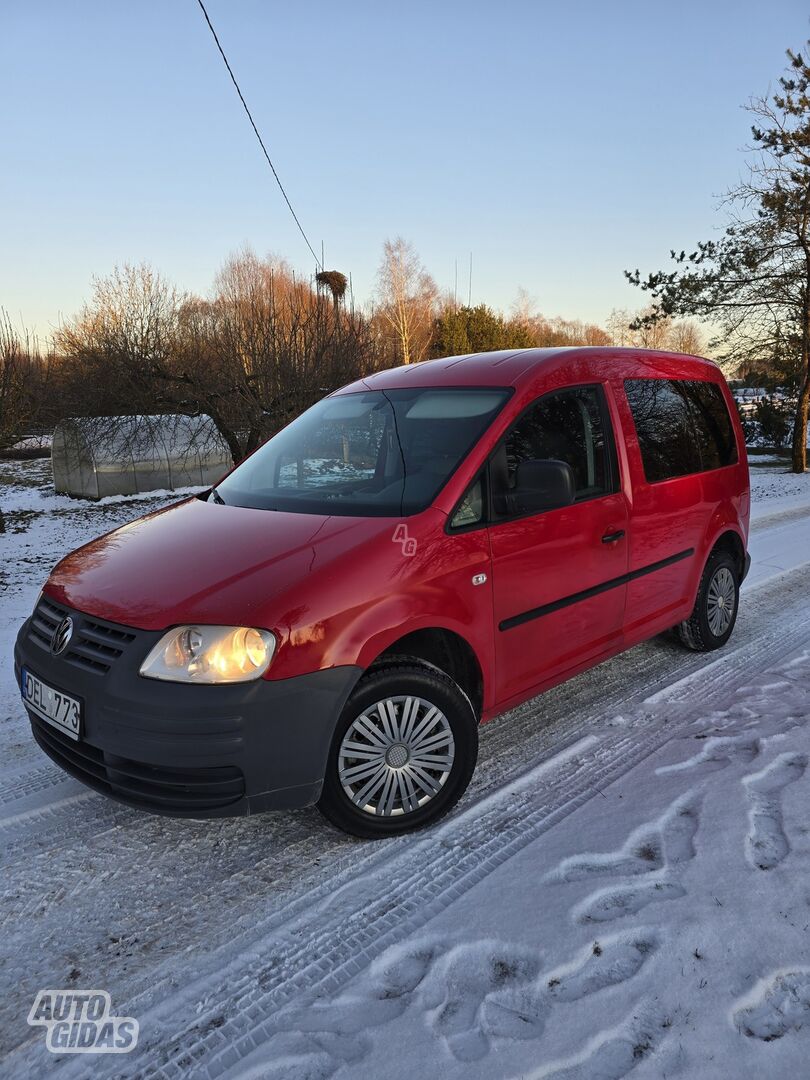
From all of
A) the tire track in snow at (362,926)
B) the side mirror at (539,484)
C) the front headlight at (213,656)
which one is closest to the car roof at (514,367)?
the side mirror at (539,484)

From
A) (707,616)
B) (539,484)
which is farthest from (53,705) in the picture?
(707,616)

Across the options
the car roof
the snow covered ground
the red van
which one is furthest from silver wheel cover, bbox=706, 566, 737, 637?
the car roof

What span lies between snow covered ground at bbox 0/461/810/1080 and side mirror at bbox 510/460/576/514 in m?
1.20

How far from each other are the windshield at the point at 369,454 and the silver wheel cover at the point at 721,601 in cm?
222

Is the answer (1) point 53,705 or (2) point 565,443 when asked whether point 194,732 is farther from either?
(2) point 565,443

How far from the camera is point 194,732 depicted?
2.33m

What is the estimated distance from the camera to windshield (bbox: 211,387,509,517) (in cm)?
308

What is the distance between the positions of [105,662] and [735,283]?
1961cm

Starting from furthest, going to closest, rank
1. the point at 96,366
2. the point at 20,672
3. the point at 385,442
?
the point at 96,366, the point at 385,442, the point at 20,672

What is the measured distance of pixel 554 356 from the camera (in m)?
3.59

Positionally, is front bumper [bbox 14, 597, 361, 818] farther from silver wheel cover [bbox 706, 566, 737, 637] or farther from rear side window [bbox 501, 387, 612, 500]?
silver wheel cover [bbox 706, 566, 737, 637]

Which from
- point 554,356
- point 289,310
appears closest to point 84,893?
point 554,356

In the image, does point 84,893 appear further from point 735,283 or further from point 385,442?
point 735,283

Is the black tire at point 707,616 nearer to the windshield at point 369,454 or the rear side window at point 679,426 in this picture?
the rear side window at point 679,426
